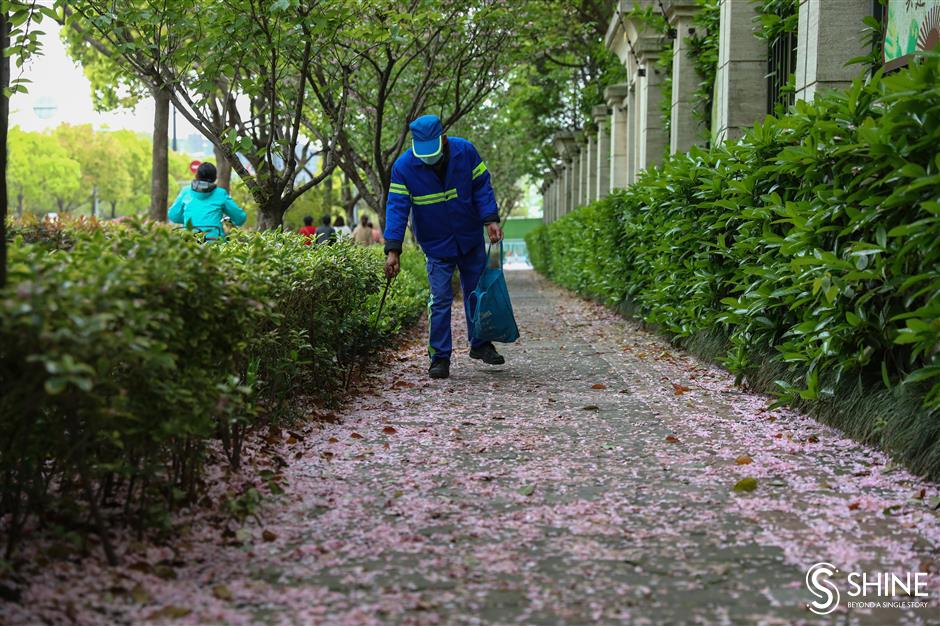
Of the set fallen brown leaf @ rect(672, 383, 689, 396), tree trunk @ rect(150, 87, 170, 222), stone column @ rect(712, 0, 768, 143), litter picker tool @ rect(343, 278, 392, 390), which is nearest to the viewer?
fallen brown leaf @ rect(672, 383, 689, 396)

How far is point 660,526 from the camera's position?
162 inches

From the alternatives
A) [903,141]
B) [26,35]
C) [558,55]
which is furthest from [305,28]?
[558,55]

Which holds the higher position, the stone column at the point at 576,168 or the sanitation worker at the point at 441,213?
the stone column at the point at 576,168

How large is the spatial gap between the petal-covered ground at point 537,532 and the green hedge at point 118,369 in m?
0.33

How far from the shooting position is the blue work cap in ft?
27.4

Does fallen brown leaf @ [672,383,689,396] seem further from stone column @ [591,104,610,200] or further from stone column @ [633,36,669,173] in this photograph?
stone column @ [591,104,610,200]

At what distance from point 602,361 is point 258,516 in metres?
5.94

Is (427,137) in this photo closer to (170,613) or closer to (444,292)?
(444,292)

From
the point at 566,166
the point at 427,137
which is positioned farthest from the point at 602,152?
the point at 427,137

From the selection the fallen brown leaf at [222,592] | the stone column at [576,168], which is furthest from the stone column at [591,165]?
the fallen brown leaf at [222,592]

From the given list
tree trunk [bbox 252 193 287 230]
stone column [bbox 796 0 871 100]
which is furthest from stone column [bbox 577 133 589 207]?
stone column [bbox 796 0 871 100]

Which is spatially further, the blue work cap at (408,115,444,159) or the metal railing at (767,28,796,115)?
the metal railing at (767,28,796,115)

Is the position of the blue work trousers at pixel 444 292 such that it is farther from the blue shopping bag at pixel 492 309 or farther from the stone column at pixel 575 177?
the stone column at pixel 575 177

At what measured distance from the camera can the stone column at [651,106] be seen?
59.1 ft
